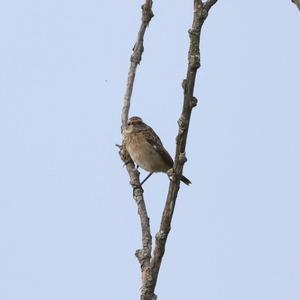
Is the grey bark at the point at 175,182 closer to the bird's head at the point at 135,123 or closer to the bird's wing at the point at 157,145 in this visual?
the bird's wing at the point at 157,145

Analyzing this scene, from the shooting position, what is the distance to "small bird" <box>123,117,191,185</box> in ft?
32.6

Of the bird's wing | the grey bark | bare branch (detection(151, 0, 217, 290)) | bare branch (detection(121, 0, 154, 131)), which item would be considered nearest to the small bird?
the bird's wing

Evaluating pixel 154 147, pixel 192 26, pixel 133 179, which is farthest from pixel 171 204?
pixel 154 147

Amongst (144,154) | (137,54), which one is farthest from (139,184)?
(144,154)

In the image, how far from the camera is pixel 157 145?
1034cm

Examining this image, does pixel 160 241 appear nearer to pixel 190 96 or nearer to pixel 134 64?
pixel 190 96

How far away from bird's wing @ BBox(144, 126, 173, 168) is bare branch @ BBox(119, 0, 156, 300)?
2.84 m

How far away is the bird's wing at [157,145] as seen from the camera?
403 inches

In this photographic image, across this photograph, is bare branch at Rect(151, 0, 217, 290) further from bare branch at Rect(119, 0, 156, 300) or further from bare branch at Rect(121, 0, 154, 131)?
bare branch at Rect(121, 0, 154, 131)

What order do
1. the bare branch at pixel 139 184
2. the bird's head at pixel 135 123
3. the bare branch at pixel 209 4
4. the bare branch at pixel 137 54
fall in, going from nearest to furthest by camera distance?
the bare branch at pixel 209 4 → the bare branch at pixel 139 184 → the bare branch at pixel 137 54 → the bird's head at pixel 135 123

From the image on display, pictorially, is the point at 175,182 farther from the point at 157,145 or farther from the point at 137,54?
the point at 157,145

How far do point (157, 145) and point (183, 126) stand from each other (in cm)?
638

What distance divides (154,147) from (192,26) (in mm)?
6228

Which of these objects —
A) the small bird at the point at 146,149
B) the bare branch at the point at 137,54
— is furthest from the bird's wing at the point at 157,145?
the bare branch at the point at 137,54
